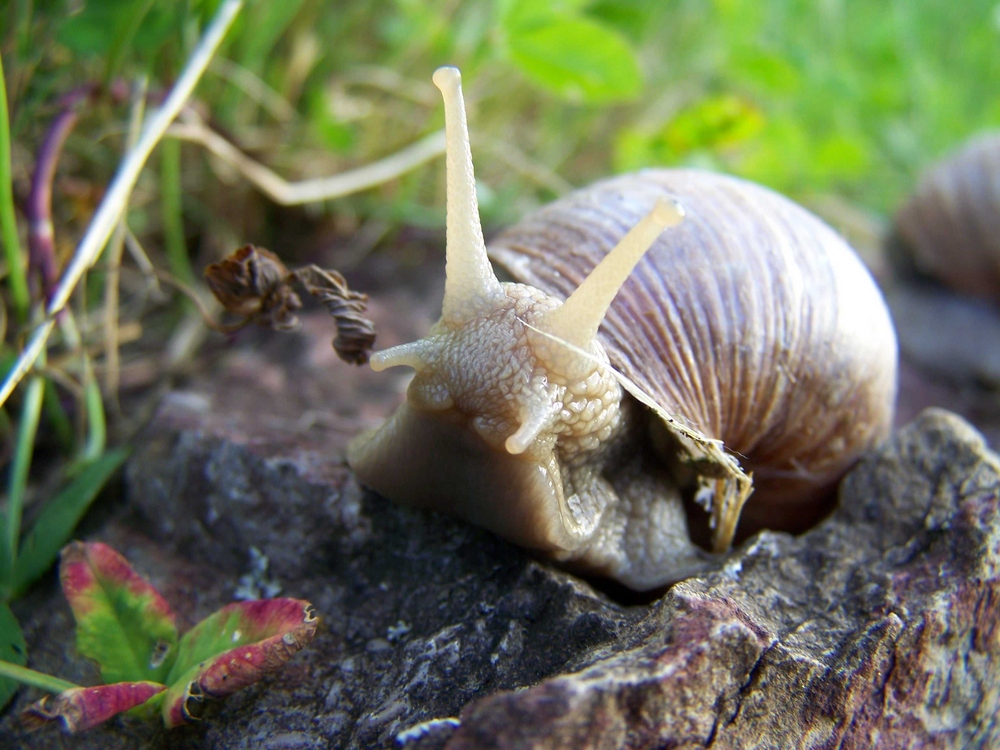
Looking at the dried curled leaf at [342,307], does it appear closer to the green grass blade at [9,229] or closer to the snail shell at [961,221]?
the green grass blade at [9,229]

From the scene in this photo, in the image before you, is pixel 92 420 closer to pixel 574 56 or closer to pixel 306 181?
pixel 306 181

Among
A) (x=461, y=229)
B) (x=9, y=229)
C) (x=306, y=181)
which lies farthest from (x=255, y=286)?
(x=306, y=181)

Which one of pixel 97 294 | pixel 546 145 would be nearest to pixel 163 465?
pixel 97 294

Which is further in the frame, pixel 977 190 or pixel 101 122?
pixel 977 190

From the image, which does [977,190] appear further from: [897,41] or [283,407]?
[283,407]

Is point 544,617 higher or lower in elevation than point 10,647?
higher

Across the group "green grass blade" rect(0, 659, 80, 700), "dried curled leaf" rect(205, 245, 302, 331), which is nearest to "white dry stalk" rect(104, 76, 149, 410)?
"dried curled leaf" rect(205, 245, 302, 331)
